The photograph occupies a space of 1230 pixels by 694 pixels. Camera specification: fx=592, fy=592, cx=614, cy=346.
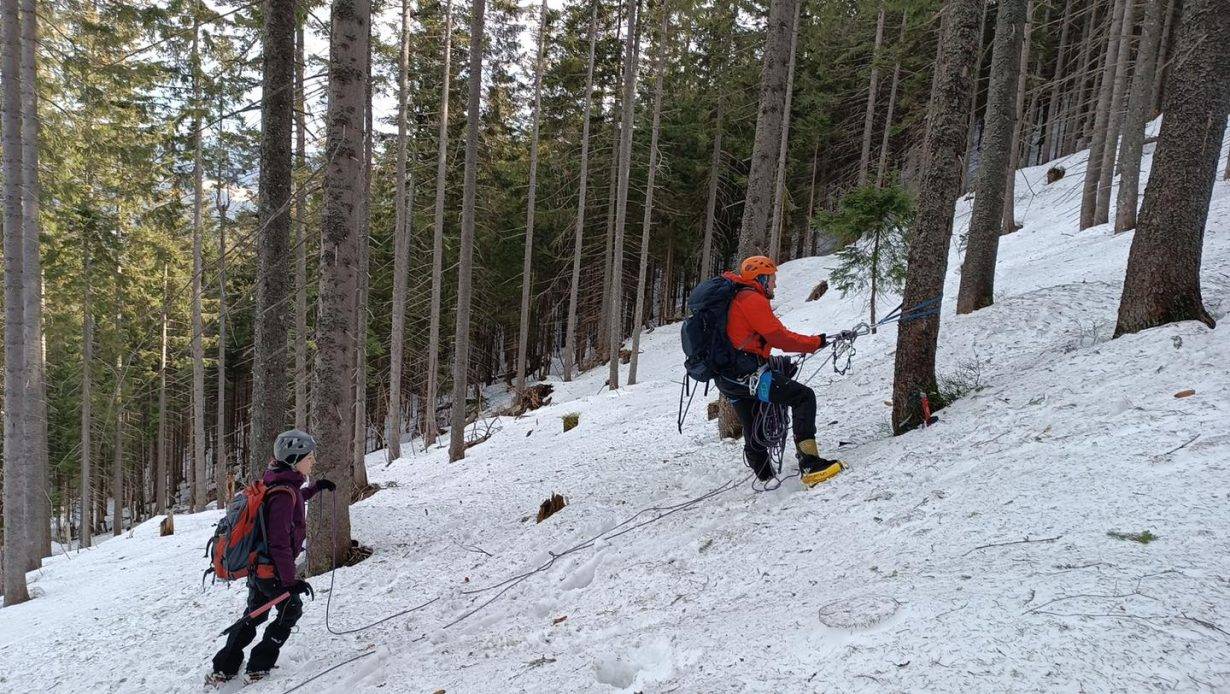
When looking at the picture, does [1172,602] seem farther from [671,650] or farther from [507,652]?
[507,652]

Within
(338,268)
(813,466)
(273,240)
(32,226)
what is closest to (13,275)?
(32,226)

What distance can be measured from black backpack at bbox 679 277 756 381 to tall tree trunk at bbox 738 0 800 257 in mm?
2133

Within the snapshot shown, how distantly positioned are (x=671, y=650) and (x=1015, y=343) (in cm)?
654

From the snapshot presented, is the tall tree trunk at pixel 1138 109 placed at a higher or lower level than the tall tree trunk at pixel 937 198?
higher

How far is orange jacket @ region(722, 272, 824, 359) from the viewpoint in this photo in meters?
5.01

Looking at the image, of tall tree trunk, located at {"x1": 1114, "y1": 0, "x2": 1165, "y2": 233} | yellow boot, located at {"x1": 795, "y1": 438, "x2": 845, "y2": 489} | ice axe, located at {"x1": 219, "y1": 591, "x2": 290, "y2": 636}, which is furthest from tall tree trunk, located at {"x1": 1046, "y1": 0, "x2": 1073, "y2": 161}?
ice axe, located at {"x1": 219, "y1": 591, "x2": 290, "y2": 636}

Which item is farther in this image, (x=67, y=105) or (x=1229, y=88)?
(x=67, y=105)

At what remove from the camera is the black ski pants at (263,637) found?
4371mm

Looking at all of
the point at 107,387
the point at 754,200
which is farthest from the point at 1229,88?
the point at 107,387

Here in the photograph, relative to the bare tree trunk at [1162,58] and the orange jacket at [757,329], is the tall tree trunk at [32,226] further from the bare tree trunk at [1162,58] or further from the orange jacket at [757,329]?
the bare tree trunk at [1162,58]

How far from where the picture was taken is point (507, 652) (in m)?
4.06

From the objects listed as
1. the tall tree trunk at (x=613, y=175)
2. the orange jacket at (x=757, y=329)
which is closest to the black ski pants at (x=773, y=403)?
the orange jacket at (x=757, y=329)

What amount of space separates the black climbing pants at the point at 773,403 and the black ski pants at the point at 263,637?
152 inches

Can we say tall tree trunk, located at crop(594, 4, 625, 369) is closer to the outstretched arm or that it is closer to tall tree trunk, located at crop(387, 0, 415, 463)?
tall tree trunk, located at crop(387, 0, 415, 463)
